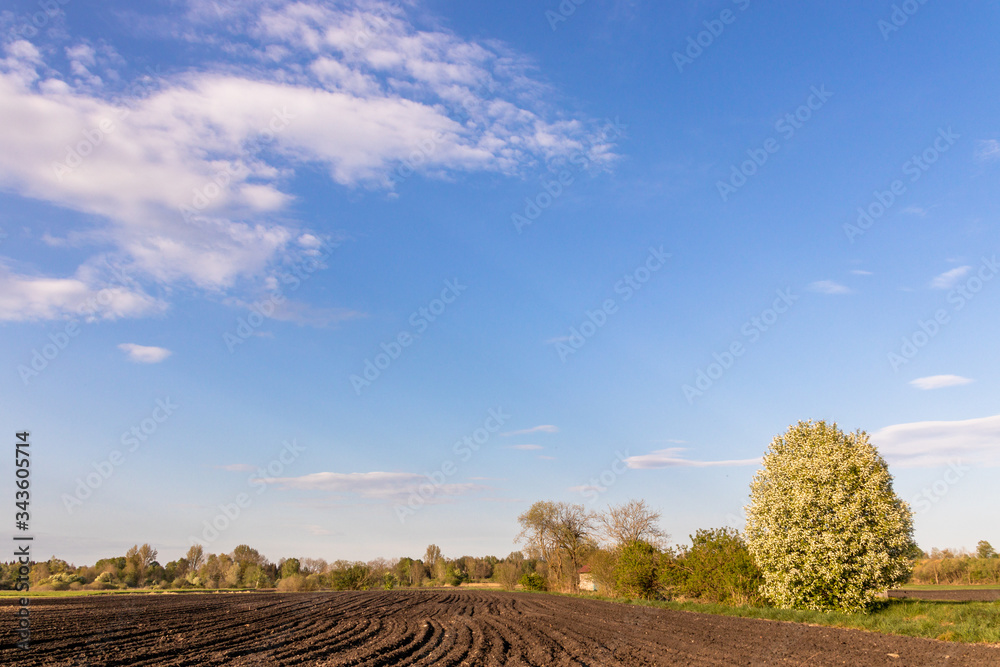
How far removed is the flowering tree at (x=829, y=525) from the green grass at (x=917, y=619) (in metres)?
0.79

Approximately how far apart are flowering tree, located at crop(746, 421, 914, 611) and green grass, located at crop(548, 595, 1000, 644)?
2.61ft

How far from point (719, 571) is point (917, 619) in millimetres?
12759

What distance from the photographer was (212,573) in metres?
93.2

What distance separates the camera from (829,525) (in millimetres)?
23297

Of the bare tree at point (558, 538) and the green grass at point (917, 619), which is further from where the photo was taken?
the bare tree at point (558, 538)

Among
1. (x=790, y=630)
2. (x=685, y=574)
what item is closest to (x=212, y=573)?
(x=685, y=574)

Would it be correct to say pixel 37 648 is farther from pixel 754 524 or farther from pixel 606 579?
pixel 606 579

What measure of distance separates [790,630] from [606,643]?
7.84 metres

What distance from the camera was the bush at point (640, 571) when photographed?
41.3m

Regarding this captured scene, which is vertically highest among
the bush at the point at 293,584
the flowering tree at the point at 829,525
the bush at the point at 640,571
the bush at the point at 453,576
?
the flowering tree at the point at 829,525

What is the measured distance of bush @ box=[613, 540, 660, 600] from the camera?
41.3 m

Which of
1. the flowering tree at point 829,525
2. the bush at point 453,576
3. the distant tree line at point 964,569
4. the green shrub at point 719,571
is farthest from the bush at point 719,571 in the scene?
the bush at point 453,576

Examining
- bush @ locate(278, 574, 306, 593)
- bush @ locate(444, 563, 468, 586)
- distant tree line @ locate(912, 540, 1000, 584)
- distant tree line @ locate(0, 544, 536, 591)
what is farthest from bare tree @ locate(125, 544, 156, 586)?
distant tree line @ locate(912, 540, 1000, 584)

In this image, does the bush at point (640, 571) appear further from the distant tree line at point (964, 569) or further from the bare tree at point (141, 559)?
the bare tree at point (141, 559)
